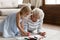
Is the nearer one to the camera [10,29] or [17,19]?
[17,19]

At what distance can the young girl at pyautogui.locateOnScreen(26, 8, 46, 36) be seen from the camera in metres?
2.67

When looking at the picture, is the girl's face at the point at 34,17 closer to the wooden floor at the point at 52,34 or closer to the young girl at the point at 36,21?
the young girl at the point at 36,21

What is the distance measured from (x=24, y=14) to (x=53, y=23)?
2502mm

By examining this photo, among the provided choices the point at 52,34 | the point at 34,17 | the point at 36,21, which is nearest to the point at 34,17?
the point at 34,17

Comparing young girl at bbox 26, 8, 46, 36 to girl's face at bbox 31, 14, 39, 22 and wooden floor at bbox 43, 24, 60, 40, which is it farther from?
wooden floor at bbox 43, 24, 60, 40

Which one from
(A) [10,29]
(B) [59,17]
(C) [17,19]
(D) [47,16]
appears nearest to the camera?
(C) [17,19]

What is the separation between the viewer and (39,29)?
2871 mm

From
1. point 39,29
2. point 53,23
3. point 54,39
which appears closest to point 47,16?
point 53,23

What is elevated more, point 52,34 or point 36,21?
point 36,21

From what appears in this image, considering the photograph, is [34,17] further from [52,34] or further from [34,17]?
[52,34]

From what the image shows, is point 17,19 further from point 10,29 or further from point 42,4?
point 42,4

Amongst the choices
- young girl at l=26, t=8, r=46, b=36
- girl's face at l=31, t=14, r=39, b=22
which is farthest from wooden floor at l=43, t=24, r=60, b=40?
girl's face at l=31, t=14, r=39, b=22

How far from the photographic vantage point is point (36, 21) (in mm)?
2787

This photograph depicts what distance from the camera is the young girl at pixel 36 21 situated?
267 cm
